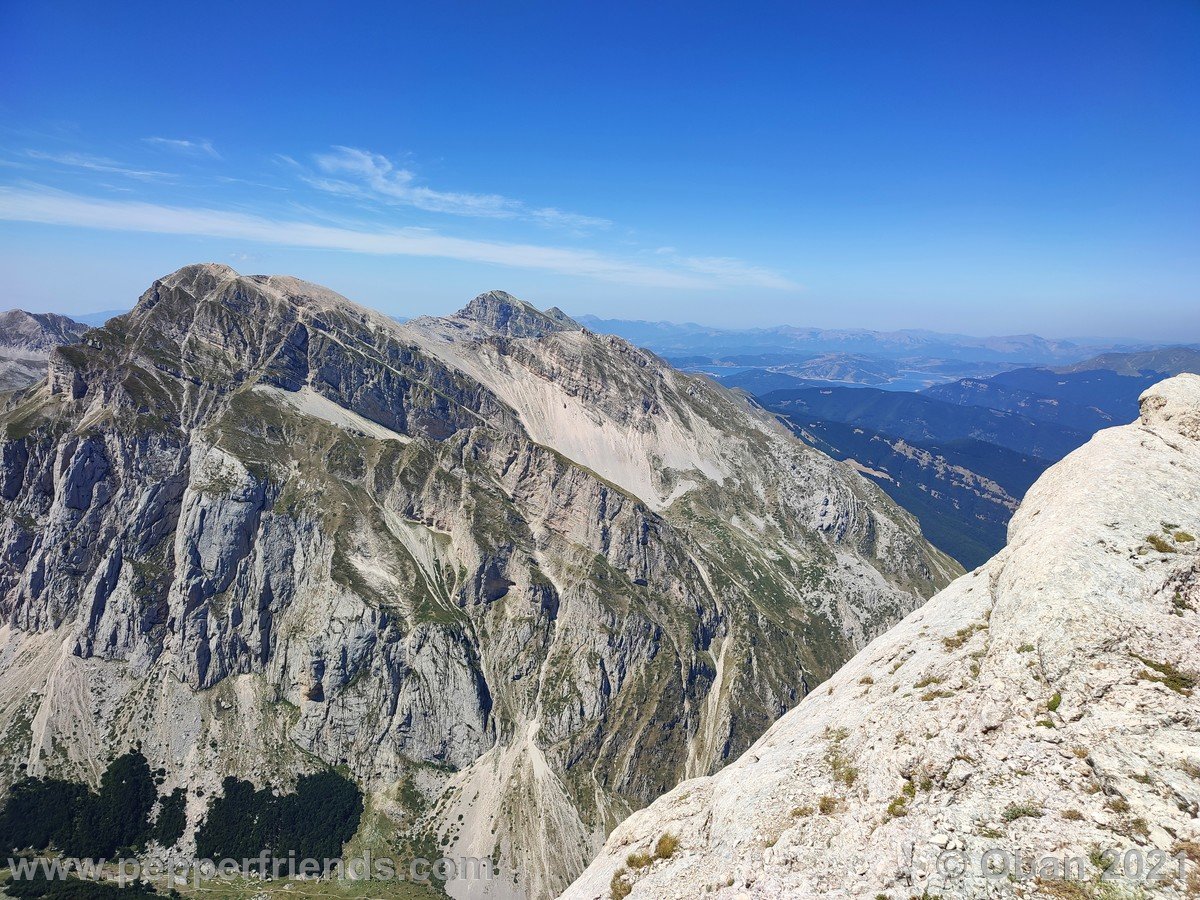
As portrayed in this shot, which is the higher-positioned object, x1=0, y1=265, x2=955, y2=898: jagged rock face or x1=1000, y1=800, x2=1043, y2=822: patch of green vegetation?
x1=1000, y1=800, x2=1043, y2=822: patch of green vegetation

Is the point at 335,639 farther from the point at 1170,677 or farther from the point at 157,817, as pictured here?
the point at 1170,677

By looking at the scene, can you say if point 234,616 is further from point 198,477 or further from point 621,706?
point 621,706

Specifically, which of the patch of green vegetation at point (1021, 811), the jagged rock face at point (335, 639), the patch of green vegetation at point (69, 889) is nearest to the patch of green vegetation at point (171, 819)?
the jagged rock face at point (335, 639)

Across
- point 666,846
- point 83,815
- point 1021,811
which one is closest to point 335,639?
point 83,815

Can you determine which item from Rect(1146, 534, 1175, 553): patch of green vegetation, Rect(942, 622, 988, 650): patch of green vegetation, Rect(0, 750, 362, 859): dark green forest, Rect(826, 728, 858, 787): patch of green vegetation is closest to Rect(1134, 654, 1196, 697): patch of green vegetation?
Rect(1146, 534, 1175, 553): patch of green vegetation

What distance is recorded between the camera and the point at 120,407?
6929 inches

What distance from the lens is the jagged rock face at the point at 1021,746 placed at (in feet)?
56.7

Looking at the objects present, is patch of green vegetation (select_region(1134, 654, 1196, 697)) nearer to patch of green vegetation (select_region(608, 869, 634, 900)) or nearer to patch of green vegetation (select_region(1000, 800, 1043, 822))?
patch of green vegetation (select_region(1000, 800, 1043, 822))

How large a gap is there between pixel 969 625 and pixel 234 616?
185 m

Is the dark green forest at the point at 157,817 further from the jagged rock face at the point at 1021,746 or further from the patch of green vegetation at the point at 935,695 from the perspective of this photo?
the patch of green vegetation at the point at 935,695

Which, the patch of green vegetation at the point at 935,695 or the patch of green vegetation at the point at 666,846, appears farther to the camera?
the patch of green vegetation at the point at 666,846

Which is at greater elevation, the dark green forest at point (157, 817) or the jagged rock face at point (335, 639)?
the jagged rock face at point (335, 639)

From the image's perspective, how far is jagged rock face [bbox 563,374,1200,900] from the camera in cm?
1730

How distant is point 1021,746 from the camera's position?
19.6m
